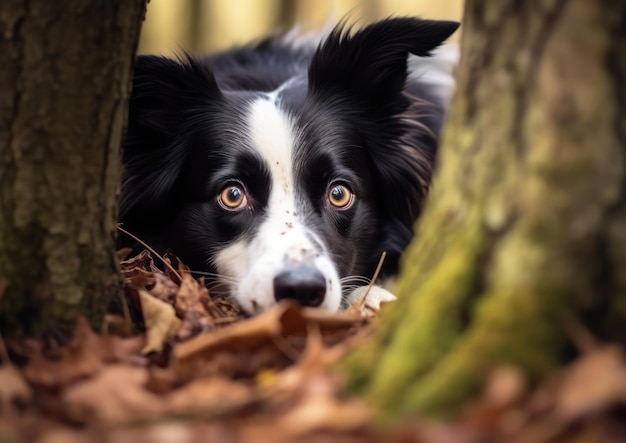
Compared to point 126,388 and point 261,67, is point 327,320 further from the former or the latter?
point 261,67

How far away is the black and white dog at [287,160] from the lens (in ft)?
11.5

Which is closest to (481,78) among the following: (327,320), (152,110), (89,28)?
(327,320)

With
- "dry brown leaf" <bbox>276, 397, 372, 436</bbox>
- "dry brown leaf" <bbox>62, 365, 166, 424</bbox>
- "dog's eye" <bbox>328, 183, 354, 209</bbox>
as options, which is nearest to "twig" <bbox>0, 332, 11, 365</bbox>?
"dry brown leaf" <bbox>62, 365, 166, 424</bbox>

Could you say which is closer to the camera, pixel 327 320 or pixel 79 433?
pixel 79 433

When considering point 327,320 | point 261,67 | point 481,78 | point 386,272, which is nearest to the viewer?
point 481,78

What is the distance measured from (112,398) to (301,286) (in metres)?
1.23

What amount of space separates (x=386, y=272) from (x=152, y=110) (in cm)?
141

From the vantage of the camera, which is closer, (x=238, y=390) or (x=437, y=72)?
(x=238, y=390)

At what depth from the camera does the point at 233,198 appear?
3584 millimetres

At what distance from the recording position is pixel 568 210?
5.28 feet

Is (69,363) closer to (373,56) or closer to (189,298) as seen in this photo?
(189,298)

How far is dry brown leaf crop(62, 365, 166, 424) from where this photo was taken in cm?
167

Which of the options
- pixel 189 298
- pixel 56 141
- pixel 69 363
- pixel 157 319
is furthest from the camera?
pixel 189 298

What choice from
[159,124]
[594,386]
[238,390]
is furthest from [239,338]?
[159,124]
